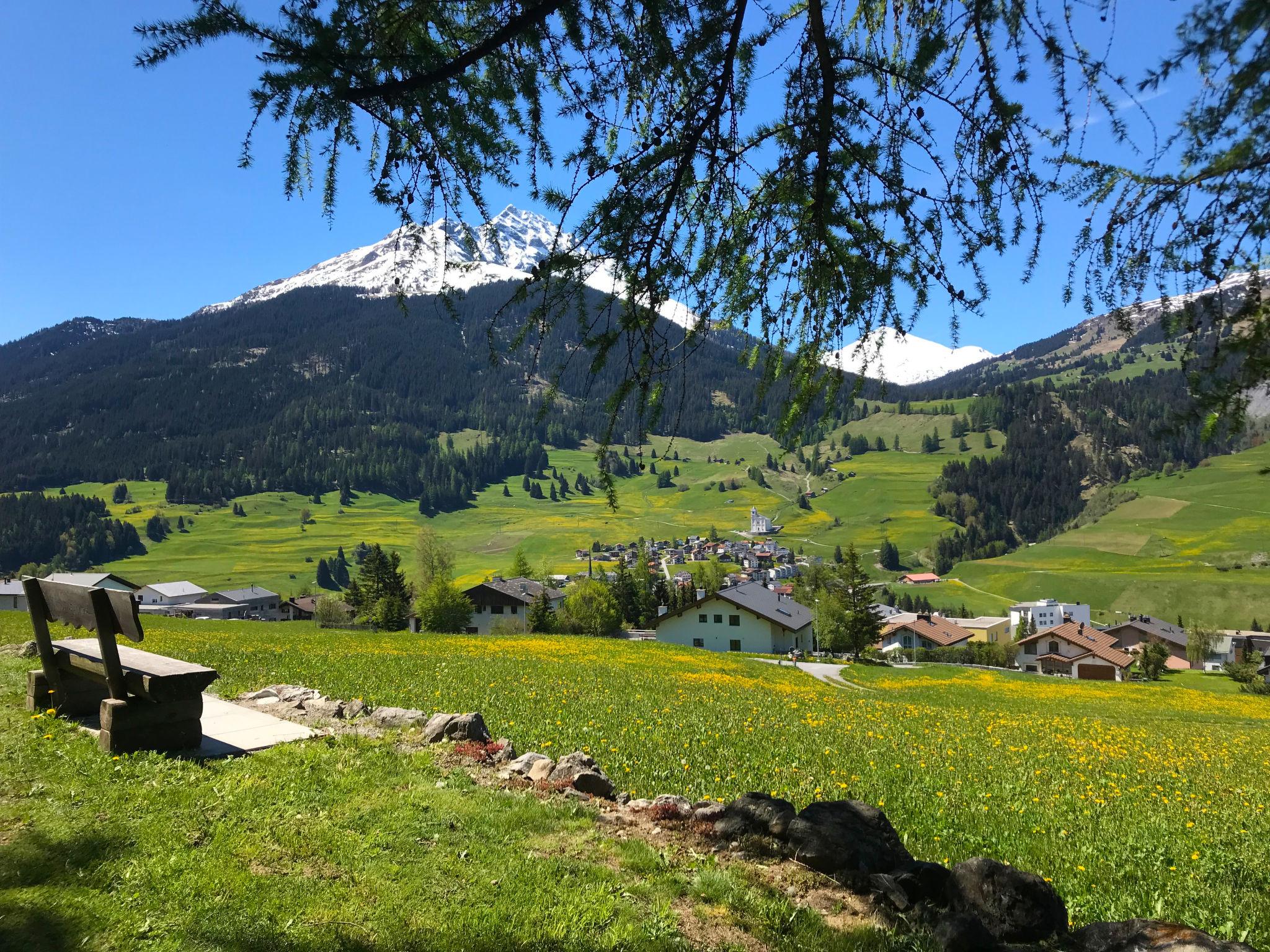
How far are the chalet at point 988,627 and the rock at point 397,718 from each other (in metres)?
124

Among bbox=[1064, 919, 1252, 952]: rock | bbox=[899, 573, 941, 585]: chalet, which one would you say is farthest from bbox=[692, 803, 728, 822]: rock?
bbox=[899, 573, 941, 585]: chalet

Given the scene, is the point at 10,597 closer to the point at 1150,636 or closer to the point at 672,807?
the point at 672,807

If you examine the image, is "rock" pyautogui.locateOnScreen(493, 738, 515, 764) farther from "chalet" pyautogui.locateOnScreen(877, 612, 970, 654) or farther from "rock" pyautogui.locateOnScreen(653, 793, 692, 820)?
"chalet" pyautogui.locateOnScreen(877, 612, 970, 654)

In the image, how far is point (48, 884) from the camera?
421 centimetres

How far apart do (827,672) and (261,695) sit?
36.6 m

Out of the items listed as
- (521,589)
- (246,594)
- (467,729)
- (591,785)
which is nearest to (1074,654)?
(521,589)

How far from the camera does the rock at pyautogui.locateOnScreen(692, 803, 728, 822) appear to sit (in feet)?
20.3

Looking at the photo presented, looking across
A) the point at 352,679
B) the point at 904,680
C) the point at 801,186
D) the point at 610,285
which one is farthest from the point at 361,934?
the point at 904,680

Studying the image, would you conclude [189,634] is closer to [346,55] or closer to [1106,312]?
[346,55]

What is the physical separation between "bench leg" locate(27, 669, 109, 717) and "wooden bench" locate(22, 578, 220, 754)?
0.02m

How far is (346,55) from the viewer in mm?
3129

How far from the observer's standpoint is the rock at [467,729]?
808 cm

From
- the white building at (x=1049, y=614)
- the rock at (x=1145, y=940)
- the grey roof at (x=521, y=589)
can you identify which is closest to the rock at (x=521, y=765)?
the rock at (x=1145, y=940)

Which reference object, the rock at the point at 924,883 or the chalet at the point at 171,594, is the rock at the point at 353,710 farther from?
the chalet at the point at 171,594
